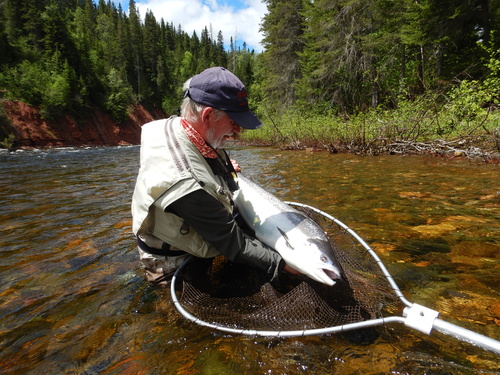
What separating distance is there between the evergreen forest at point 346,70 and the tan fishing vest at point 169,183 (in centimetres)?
1051

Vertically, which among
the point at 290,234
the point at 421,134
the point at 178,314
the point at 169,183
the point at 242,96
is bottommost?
the point at 178,314

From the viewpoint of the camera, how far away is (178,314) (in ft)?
8.25

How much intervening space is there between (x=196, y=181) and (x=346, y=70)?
24.6m

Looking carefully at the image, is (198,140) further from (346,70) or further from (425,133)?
(346,70)

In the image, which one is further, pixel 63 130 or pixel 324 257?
pixel 63 130

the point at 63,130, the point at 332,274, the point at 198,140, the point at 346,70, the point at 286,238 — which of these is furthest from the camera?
the point at 63,130

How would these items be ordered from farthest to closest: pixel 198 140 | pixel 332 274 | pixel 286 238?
pixel 286 238
pixel 198 140
pixel 332 274

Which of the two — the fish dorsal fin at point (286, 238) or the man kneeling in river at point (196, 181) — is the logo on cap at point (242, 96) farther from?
the fish dorsal fin at point (286, 238)

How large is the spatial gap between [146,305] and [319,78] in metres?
25.6

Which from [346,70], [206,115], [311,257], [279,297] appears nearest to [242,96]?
[206,115]

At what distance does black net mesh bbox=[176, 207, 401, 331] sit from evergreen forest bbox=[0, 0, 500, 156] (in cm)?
948

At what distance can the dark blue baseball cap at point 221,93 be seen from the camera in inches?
88.9

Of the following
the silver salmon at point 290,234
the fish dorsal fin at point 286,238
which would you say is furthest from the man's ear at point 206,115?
the fish dorsal fin at point 286,238

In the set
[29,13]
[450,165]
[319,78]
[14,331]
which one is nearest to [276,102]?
[319,78]
